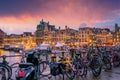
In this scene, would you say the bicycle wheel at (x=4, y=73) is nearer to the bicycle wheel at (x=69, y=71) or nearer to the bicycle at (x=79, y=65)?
the bicycle wheel at (x=69, y=71)

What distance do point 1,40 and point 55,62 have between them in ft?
576

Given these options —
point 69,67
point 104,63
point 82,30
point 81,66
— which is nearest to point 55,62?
point 69,67

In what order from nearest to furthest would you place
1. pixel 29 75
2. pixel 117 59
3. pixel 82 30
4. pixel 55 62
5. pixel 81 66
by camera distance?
pixel 29 75 < pixel 55 62 < pixel 81 66 < pixel 117 59 < pixel 82 30

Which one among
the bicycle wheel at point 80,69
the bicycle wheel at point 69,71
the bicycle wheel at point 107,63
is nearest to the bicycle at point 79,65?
the bicycle wheel at point 80,69

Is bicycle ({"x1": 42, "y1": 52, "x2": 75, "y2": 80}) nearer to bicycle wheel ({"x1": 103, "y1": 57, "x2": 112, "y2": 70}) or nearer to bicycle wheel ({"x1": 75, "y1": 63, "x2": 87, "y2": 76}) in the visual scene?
bicycle wheel ({"x1": 75, "y1": 63, "x2": 87, "y2": 76})

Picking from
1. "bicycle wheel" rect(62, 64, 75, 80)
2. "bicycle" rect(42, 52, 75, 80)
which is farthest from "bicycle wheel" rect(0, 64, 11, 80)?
"bicycle wheel" rect(62, 64, 75, 80)

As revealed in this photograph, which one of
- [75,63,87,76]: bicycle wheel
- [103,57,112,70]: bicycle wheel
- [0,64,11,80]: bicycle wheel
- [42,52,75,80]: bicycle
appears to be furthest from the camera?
[103,57,112,70]: bicycle wheel

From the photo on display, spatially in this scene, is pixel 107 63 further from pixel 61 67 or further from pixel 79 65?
pixel 61 67

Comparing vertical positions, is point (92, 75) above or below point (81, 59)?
below

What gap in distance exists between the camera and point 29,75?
332 inches

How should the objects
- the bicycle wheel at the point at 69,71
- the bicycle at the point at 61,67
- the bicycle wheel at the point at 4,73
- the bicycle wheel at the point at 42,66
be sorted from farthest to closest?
the bicycle wheel at the point at 42,66 → the bicycle wheel at the point at 69,71 → the bicycle at the point at 61,67 → the bicycle wheel at the point at 4,73

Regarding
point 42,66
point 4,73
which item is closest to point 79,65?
point 42,66

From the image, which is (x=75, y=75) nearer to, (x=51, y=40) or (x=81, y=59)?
(x=81, y=59)

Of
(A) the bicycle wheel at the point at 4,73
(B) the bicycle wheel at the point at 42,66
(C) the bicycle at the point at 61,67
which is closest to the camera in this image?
(A) the bicycle wheel at the point at 4,73
